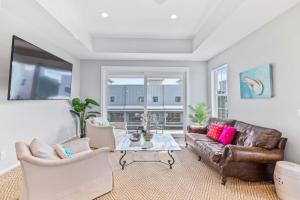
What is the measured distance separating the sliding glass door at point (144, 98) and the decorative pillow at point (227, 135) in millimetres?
2879

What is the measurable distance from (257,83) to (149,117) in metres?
2.23

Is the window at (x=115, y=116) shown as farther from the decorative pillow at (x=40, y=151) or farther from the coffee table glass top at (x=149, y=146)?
the decorative pillow at (x=40, y=151)

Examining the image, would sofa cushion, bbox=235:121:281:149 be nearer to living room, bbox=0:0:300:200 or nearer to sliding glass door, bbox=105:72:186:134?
living room, bbox=0:0:300:200

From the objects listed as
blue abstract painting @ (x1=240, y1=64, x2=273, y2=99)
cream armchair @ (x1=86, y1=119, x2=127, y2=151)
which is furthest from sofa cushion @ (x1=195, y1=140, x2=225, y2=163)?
cream armchair @ (x1=86, y1=119, x2=127, y2=151)

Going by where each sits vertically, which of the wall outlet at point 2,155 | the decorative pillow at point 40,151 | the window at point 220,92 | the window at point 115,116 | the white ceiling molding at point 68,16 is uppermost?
the white ceiling molding at point 68,16

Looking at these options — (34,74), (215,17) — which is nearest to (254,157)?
(215,17)

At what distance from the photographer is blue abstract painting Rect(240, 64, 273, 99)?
3.42 m

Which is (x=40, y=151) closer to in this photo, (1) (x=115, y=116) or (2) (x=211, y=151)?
(2) (x=211, y=151)

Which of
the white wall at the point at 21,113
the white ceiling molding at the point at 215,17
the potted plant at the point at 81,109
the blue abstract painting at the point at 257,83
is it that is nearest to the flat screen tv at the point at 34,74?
the white wall at the point at 21,113

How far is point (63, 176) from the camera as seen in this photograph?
7.07 feet

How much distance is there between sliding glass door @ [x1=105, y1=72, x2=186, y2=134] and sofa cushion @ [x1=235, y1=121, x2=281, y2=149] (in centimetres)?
331

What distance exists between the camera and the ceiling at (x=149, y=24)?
3105 mm

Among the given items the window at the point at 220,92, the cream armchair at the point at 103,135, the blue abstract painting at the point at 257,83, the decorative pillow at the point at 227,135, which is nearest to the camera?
the blue abstract painting at the point at 257,83

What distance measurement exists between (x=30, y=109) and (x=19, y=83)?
98 centimetres
